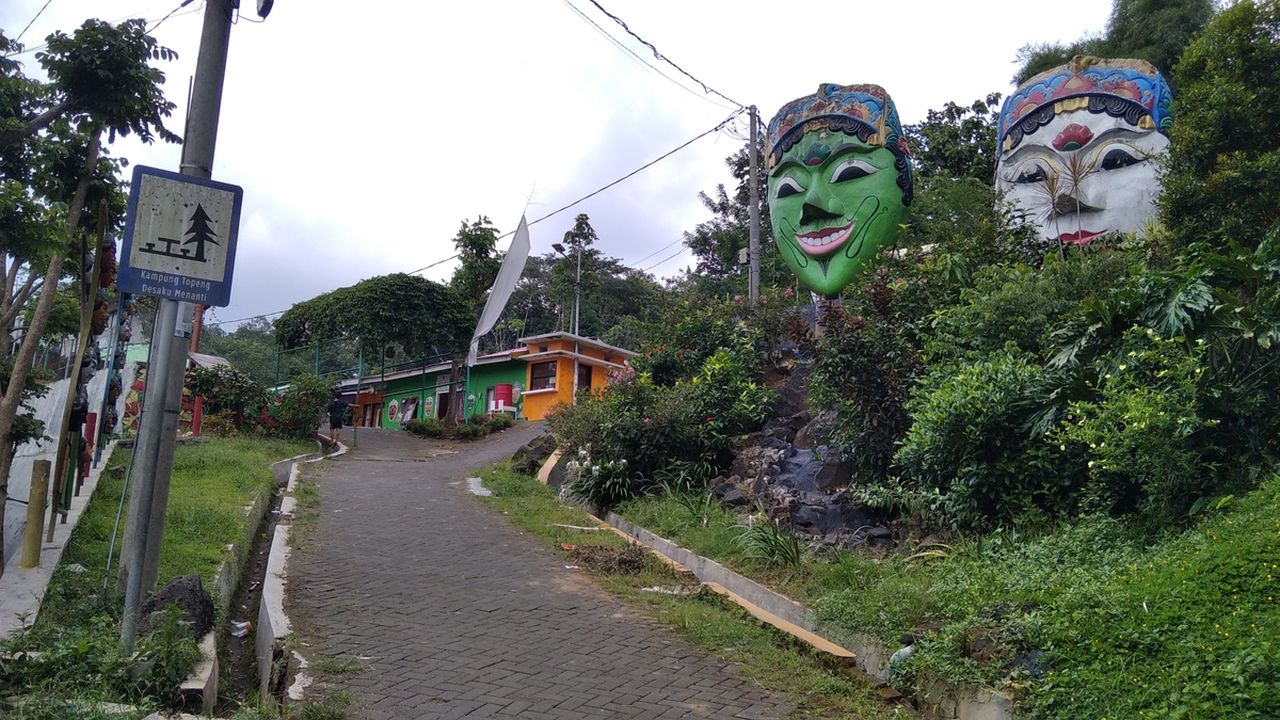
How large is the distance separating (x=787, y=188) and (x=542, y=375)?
17355mm

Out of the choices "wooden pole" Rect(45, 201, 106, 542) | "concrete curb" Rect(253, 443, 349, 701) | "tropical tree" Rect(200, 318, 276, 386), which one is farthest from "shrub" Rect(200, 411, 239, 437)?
"tropical tree" Rect(200, 318, 276, 386)

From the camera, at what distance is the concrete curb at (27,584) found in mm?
5320

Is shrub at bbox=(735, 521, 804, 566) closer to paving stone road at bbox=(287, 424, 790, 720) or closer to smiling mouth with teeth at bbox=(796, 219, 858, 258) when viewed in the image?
paving stone road at bbox=(287, 424, 790, 720)

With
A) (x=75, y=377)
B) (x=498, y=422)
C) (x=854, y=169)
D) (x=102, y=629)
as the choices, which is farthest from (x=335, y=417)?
(x=102, y=629)

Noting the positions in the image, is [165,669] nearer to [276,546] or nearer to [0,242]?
[0,242]

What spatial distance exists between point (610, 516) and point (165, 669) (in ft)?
23.9

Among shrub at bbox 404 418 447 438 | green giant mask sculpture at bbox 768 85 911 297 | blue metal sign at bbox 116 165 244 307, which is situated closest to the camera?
blue metal sign at bbox 116 165 244 307

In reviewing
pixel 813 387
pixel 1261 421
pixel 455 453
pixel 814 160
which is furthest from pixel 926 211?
pixel 455 453

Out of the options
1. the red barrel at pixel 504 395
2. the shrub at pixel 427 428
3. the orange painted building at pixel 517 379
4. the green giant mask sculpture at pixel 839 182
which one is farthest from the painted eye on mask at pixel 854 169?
the red barrel at pixel 504 395

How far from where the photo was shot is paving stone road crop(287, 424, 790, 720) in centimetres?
525

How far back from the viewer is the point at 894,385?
28.7ft

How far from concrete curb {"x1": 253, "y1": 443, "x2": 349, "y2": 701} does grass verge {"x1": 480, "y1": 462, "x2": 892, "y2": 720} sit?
271 cm

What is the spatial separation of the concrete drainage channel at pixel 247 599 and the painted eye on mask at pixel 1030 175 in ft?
37.3

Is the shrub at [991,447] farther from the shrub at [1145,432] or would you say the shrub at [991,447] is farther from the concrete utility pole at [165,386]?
the concrete utility pole at [165,386]
